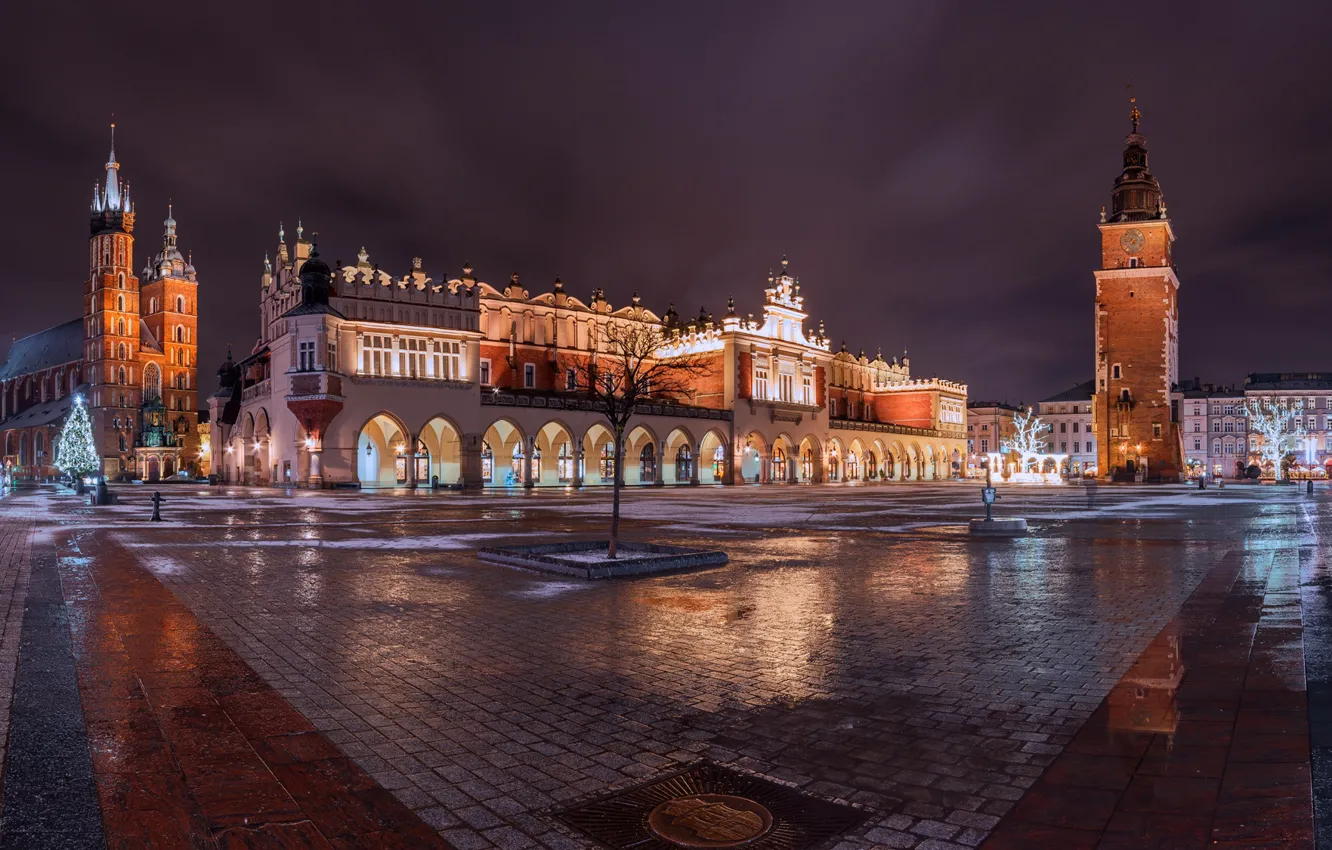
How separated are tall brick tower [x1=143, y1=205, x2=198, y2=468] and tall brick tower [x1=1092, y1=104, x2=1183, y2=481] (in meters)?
97.9

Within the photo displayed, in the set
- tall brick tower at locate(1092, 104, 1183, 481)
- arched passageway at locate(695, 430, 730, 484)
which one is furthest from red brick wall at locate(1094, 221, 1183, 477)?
arched passageway at locate(695, 430, 730, 484)

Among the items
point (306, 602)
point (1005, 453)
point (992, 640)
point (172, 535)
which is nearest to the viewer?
point (992, 640)

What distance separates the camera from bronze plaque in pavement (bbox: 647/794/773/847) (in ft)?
12.5

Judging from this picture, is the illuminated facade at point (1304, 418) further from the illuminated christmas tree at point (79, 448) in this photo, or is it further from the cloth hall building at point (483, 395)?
the illuminated christmas tree at point (79, 448)

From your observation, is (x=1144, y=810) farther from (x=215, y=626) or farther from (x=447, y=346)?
(x=447, y=346)

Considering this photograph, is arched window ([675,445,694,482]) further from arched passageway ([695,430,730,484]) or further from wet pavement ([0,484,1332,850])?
wet pavement ([0,484,1332,850])

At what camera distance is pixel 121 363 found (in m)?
98.9

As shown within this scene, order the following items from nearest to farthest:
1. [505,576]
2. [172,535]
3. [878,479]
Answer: [505,576] < [172,535] < [878,479]

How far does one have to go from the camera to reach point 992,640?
787cm

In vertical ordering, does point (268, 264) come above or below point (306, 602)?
above

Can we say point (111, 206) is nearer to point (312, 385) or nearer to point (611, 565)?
point (312, 385)

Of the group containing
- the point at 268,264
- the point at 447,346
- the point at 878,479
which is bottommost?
the point at 878,479

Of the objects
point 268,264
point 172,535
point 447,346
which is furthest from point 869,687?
point 268,264

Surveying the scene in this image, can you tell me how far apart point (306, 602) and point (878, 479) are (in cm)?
8128
